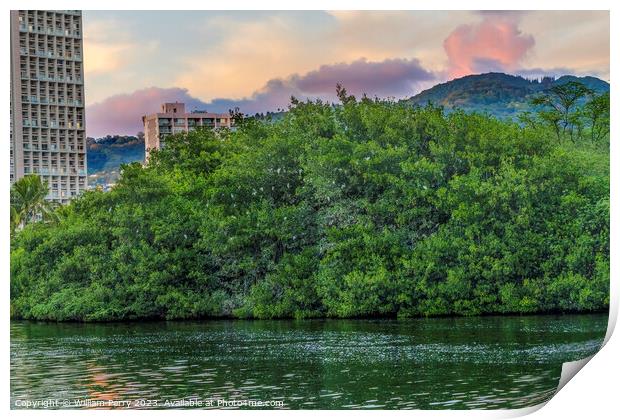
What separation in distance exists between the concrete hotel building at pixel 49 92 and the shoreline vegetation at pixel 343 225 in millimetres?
2096

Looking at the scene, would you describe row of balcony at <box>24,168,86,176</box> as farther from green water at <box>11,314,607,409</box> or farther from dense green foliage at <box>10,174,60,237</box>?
green water at <box>11,314,607,409</box>

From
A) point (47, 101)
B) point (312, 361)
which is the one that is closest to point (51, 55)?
point (47, 101)

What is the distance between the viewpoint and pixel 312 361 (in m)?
15.9

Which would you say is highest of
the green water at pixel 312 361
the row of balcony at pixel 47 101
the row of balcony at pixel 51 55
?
the row of balcony at pixel 51 55

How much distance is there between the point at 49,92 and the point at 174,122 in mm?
2130

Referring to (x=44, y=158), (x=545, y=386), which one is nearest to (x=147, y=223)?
(x=44, y=158)

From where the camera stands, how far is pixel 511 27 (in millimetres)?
17891

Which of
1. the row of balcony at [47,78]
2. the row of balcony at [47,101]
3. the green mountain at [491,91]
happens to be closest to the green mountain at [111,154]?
the row of balcony at [47,101]

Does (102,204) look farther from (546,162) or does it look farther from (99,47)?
(546,162)

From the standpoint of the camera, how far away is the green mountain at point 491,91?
18938mm

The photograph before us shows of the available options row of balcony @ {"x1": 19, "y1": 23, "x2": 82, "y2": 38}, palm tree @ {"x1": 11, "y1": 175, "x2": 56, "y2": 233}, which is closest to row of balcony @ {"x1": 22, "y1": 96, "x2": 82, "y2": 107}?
row of balcony @ {"x1": 19, "y1": 23, "x2": 82, "y2": 38}

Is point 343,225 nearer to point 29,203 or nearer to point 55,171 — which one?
point 55,171

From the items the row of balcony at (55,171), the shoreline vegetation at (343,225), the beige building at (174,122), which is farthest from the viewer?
the shoreline vegetation at (343,225)

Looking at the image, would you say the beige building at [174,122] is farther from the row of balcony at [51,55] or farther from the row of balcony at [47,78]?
the row of balcony at [51,55]
